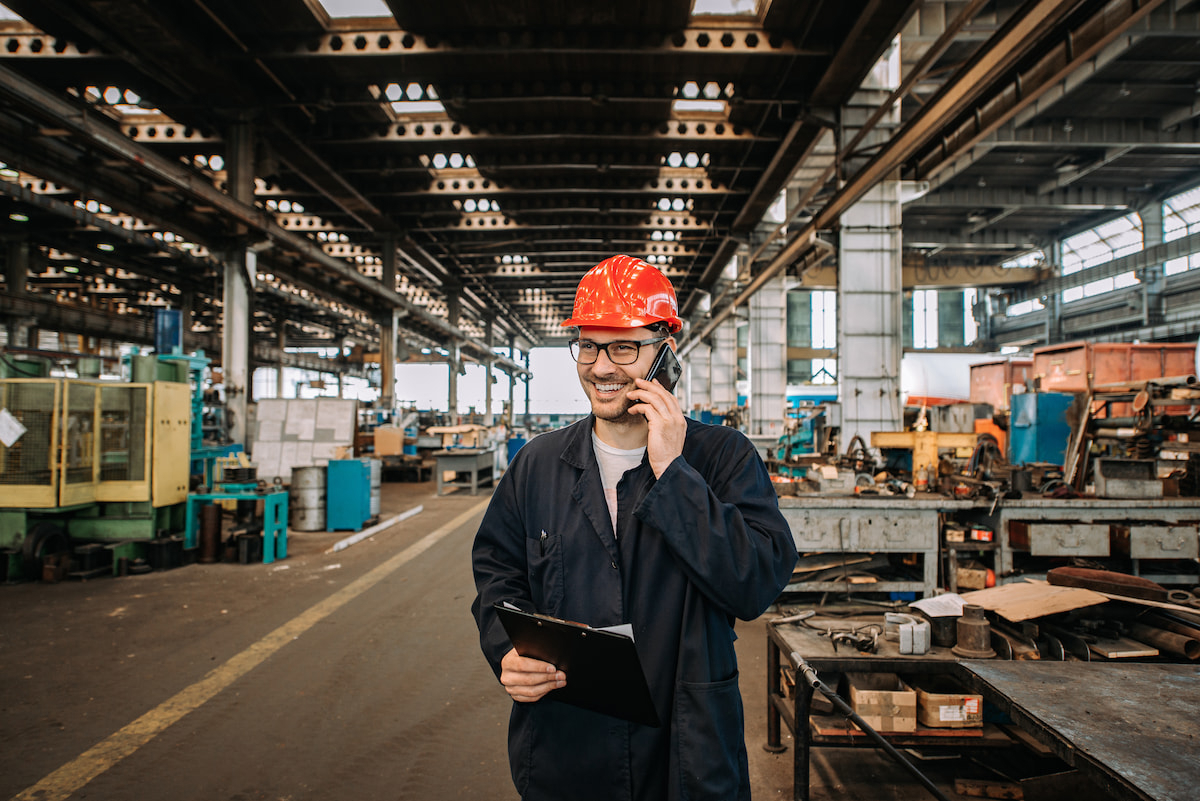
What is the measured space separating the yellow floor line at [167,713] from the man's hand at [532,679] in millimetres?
2866

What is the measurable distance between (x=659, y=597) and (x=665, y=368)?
621 millimetres

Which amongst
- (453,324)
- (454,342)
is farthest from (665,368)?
(454,342)

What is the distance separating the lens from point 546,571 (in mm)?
1557

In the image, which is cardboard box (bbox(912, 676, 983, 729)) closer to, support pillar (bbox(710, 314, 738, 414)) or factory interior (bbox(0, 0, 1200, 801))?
factory interior (bbox(0, 0, 1200, 801))

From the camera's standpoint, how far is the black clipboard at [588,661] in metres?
1.25

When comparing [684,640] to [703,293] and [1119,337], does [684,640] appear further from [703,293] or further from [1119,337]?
[1119,337]

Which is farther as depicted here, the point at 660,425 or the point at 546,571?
the point at 546,571

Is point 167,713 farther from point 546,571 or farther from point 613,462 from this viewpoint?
point 613,462

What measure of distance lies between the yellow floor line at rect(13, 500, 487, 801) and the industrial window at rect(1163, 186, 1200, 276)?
2641 centimetres

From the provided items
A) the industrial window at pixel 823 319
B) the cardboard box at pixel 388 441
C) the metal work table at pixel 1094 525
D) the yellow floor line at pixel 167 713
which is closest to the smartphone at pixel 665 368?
the yellow floor line at pixel 167 713

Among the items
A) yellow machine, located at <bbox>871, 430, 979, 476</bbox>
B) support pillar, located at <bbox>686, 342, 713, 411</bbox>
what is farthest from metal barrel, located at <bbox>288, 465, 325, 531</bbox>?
support pillar, located at <bbox>686, 342, 713, 411</bbox>

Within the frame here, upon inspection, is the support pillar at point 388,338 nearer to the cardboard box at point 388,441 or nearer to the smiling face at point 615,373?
the cardboard box at point 388,441

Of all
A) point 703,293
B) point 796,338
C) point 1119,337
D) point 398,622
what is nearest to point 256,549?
point 398,622

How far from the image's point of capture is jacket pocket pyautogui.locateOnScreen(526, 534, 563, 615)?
5.02ft
